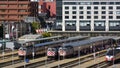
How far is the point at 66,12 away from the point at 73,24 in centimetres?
427

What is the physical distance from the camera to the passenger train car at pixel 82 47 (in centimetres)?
5580

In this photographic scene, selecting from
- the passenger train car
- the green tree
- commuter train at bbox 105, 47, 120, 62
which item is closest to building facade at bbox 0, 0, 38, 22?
the green tree

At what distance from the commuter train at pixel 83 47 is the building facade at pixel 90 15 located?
42898 mm

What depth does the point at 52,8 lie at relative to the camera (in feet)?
592

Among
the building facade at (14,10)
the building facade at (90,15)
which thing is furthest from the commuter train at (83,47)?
the building facade at (14,10)

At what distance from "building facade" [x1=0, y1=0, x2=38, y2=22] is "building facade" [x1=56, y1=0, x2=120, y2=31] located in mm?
13576

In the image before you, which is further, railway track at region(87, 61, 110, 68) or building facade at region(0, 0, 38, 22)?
building facade at region(0, 0, 38, 22)

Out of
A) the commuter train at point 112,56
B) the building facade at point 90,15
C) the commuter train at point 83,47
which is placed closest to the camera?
the commuter train at point 112,56

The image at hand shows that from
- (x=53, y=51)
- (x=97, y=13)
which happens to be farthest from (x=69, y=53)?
(x=97, y=13)

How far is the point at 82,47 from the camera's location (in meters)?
62.2

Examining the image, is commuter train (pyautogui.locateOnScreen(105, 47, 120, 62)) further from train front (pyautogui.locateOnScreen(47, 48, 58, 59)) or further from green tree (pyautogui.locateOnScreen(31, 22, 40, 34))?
green tree (pyautogui.locateOnScreen(31, 22, 40, 34))

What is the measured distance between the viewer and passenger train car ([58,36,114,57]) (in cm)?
5580

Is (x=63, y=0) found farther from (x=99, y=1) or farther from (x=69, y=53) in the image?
(x=69, y=53)

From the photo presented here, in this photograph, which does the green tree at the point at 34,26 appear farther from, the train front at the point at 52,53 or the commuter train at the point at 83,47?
the train front at the point at 52,53
